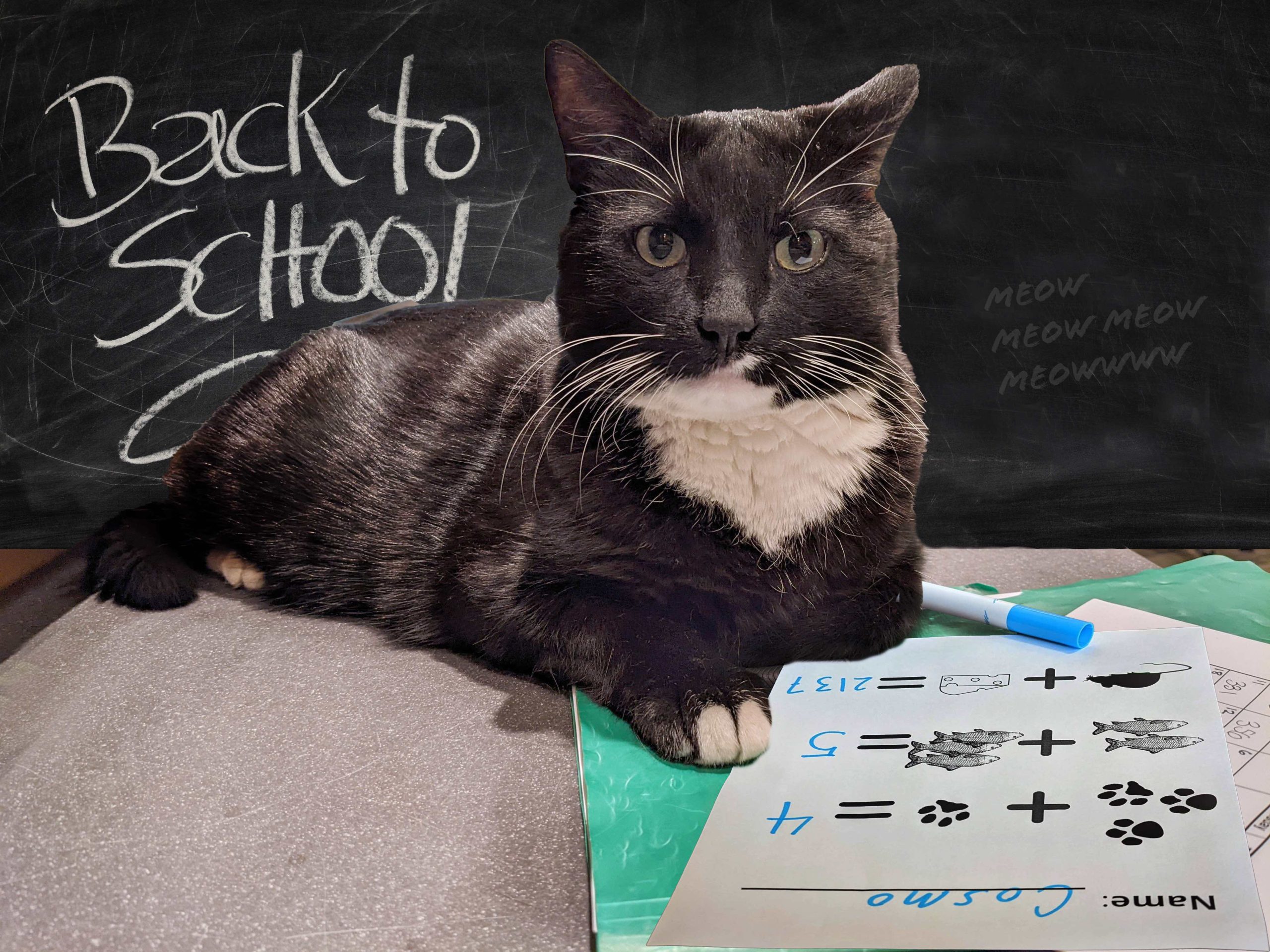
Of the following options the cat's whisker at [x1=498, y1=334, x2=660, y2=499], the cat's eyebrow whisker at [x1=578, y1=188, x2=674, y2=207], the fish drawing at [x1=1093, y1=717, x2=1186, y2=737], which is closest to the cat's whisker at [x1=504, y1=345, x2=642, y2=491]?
the cat's whisker at [x1=498, y1=334, x2=660, y2=499]

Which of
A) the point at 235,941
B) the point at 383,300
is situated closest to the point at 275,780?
the point at 235,941

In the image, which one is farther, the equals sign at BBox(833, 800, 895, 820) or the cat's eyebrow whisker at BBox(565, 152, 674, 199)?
the cat's eyebrow whisker at BBox(565, 152, 674, 199)

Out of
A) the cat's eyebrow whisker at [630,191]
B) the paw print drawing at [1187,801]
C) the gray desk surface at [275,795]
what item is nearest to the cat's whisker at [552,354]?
Answer: the cat's eyebrow whisker at [630,191]

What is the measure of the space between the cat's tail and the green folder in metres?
0.57

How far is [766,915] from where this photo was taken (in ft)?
1.99

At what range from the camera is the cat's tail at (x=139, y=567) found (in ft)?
3.88

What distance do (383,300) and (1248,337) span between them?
1099 mm

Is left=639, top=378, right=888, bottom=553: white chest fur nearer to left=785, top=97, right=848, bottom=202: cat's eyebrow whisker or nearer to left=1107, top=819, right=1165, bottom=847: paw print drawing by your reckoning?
left=785, top=97, right=848, bottom=202: cat's eyebrow whisker

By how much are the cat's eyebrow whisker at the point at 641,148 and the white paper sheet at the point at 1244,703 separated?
1.88ft

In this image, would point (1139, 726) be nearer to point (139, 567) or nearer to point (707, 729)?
point (707, 729)

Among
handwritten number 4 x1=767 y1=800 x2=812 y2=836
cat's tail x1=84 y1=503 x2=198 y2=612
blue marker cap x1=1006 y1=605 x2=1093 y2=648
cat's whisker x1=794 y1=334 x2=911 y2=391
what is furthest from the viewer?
cat's tail x1=84 y1=503 x2=198 y2=612

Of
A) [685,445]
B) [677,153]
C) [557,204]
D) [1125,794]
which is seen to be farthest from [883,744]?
[557,204]

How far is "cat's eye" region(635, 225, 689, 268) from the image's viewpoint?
844 mm

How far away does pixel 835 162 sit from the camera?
33.8 inches
